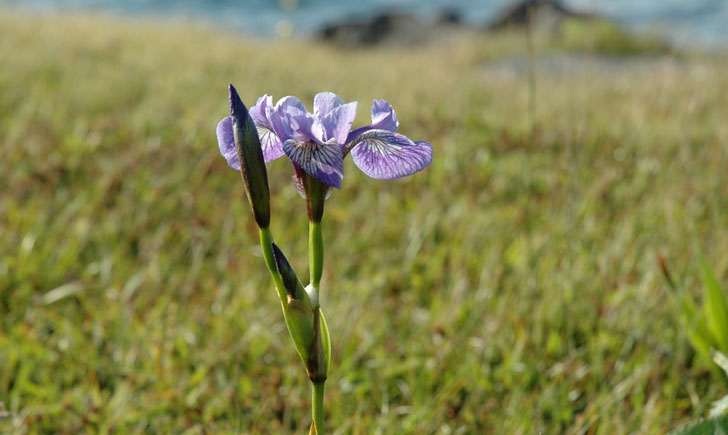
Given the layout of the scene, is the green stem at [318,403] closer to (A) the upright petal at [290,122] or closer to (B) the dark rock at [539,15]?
(A) the upright petal at [290,122]

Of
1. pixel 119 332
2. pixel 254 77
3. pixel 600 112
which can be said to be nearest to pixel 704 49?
pixel 600 112

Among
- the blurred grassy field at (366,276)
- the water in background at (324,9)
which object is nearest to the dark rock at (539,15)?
the water in background at (324,9)

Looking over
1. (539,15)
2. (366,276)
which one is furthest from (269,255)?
(539,15)

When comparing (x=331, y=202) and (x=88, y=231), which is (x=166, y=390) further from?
(x=331, y=202)

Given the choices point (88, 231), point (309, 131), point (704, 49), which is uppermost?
point (309, 131)

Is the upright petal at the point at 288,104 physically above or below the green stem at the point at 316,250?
above

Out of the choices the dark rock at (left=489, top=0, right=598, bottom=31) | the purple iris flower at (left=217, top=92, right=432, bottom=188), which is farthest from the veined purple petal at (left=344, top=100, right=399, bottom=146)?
the dark rock at (left=489, top=0, right=598, bottom=31)

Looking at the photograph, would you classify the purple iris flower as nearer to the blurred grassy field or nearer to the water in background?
the blurred grassy field
